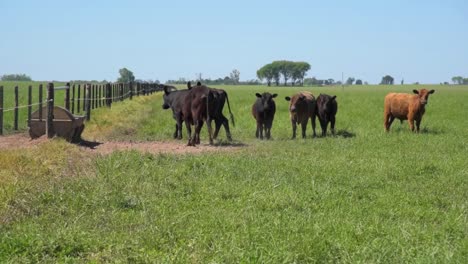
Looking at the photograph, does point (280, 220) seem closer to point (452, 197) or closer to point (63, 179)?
point (452, 197)

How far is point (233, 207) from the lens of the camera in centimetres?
736

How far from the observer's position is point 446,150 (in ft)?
45.9

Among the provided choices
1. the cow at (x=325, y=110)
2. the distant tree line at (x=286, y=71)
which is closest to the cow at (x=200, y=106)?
the cow at (x=325, y=110)

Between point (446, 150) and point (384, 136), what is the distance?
10.2 feet

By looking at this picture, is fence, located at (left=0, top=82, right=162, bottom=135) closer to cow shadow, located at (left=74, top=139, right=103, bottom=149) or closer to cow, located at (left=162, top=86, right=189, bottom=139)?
cow shadow, located at (left=74, top=139, right=103, bottom=149)

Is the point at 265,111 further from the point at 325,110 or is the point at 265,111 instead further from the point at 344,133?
the point at 344,133

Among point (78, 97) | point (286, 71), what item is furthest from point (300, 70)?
point (78, 97)

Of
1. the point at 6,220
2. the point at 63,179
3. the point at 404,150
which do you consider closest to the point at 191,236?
the point at 6,220

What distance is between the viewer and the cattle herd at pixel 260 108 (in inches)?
593

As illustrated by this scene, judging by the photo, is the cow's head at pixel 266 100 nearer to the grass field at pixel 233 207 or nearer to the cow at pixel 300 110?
the cow at pixel 300 110

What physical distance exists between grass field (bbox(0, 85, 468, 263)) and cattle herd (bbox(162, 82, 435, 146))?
100.0 inches

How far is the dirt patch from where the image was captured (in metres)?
13.3

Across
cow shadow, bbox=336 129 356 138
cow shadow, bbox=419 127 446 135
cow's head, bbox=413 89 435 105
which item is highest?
cow's head, bbox=413 89 435 105

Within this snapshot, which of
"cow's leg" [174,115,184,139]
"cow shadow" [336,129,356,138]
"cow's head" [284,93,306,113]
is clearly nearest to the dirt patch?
"cow's leg" [174,115,184,139]
